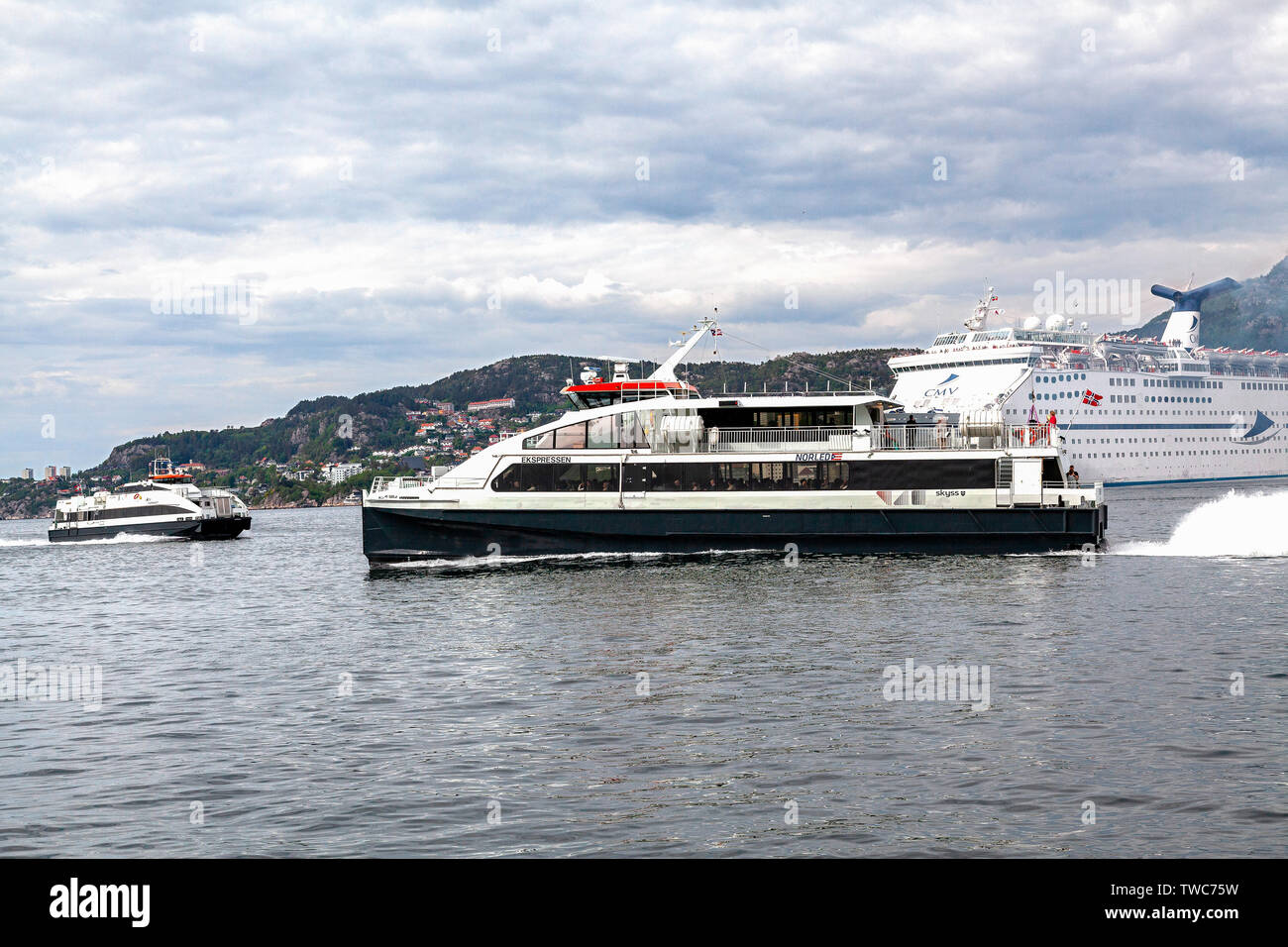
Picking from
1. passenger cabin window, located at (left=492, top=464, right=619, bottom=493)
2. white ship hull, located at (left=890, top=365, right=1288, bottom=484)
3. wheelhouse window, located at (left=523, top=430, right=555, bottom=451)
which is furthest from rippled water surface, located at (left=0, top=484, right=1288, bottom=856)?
white ship hull, located at (left=890, top=365, right=1288, bottom=484)

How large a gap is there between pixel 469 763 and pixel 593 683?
15.8 feet

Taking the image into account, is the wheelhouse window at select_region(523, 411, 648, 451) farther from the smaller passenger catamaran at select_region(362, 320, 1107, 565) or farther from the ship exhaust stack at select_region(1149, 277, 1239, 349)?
the ship exhaust stack at select_region(1149, 277, 1239, 349)

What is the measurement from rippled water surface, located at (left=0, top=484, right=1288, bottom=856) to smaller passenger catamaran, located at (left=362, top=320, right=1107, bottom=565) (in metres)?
7.55

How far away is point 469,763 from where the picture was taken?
41.1 ft

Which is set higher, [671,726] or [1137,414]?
[1137,414]

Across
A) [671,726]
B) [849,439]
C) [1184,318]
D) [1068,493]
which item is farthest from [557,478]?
[1184,318]

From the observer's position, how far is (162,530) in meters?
73.8

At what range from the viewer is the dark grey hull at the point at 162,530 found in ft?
242

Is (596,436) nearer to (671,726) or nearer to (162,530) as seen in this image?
(671,726)

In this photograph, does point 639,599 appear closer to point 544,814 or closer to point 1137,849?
point 544,814

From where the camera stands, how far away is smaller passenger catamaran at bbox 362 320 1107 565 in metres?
37.4

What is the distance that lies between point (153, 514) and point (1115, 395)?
96.8 metres
